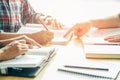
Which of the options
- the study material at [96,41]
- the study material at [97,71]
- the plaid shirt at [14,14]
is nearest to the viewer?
the study material at [97,71]

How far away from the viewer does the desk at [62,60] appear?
890mm

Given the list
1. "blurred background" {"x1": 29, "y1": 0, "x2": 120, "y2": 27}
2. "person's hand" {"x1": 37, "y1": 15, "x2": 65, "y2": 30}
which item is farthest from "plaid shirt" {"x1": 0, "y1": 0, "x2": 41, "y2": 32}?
"blurred background" {"x1": 29, "y1": 0, "x2": 120, "y2": 27}

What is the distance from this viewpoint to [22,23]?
2.01m

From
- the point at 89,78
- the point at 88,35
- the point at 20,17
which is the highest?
the point at 20,17

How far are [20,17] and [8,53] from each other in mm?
997

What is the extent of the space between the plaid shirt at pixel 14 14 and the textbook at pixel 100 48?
66cm

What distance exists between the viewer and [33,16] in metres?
1.96

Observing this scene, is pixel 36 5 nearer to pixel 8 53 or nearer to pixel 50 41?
pixel 50 41

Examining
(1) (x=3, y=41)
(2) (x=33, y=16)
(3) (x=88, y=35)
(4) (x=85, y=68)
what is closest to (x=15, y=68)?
(4) (x=85, y=68)

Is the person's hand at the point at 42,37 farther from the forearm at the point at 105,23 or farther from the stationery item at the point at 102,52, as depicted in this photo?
the forearm at the point at 105,23

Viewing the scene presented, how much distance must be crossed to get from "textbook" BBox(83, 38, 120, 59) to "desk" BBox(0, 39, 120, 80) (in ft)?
0.12

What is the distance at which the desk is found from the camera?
890 mm

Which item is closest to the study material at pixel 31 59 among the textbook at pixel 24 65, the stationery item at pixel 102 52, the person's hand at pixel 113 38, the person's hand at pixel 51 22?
the textbook at pixel 24 65

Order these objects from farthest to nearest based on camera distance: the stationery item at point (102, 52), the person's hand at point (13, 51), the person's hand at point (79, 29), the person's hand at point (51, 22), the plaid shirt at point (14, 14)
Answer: the plaid shirt at point (14, 14)
the person's hand at point (51, 22)
the person's hand at point (79, 29)
the stationery item at point (102, 52)
the person's hand at point (13, 51)
